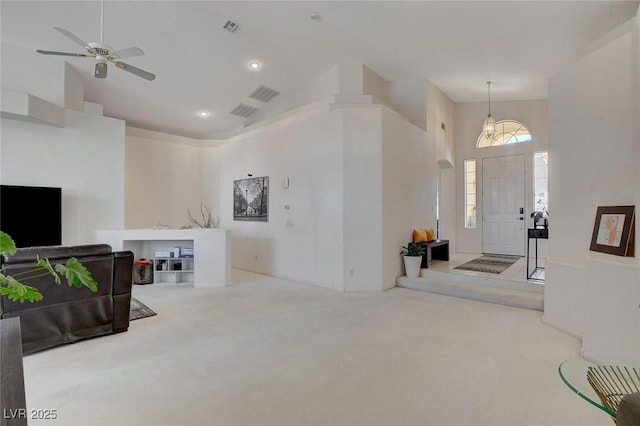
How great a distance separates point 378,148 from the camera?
521 centimetres

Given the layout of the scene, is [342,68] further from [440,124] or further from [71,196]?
[71,196]

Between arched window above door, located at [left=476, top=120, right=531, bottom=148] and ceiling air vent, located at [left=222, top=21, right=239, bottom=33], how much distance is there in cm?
592

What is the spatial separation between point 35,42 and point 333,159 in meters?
5.02

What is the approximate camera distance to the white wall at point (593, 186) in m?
2.58

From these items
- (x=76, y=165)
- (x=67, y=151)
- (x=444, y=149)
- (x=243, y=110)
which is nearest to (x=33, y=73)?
(x=67, y=151)

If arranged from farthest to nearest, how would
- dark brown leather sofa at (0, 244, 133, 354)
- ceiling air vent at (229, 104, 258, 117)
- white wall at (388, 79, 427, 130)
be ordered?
ceiling air vent at (229, 104, 258, 117), white wall at (388, 79, 427, 130), dark brown leather sofa at (0, 244, 133, 354)

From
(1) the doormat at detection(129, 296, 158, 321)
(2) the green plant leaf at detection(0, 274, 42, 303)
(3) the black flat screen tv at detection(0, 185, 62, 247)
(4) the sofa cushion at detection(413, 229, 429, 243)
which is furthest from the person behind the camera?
(4) the sofa cushion at detection(413, 229, 429, 243)

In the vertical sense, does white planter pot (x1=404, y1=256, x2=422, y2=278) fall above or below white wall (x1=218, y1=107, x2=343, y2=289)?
below

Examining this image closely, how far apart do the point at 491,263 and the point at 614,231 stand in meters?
3.34

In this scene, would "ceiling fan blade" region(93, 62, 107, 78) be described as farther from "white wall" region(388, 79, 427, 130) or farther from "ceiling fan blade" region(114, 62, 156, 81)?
"white wall" region(388, 79, 427, 130)

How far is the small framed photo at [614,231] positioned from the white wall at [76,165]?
23.8 feet

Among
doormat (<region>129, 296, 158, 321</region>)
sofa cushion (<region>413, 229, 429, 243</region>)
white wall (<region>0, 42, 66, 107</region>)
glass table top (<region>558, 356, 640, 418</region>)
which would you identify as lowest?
doormat (<region>129, 296, 158, 321</region>)

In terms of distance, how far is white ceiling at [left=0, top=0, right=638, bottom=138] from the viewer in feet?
14.2

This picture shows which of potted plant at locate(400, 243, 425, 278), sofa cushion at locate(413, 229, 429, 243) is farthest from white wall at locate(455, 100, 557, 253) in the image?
potted plant at locate(400, 243, 425, 278)
